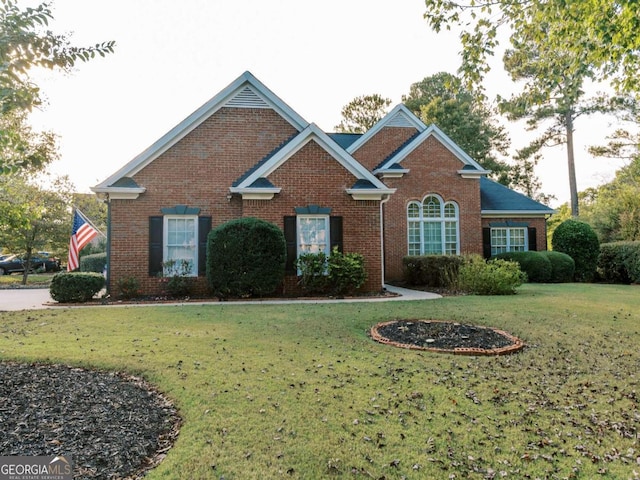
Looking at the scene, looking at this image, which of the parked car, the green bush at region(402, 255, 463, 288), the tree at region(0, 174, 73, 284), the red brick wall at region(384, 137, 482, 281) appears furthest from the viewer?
the parked car

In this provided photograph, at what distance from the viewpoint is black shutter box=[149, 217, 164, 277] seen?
12977 millimetres

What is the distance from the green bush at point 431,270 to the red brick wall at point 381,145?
4.85m

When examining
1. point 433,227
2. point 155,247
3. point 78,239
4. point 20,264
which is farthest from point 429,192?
point 20,264

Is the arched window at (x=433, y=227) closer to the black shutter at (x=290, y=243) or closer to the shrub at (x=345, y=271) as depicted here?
the shrub at (x=345, y=271)

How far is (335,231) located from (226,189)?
12.1 ft

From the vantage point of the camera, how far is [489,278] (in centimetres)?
1267

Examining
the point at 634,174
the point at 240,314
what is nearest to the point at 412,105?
the point at 634,174

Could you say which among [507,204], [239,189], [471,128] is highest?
[471,128]

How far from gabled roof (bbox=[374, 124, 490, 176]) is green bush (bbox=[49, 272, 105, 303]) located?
456 inches

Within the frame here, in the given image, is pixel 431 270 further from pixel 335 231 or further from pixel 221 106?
pixel 221 106

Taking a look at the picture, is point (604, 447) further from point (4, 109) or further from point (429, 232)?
point (429, 232)

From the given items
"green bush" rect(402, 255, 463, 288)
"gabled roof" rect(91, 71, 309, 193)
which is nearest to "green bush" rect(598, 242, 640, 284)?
"green bush" rect(402, 255, 463, 288)

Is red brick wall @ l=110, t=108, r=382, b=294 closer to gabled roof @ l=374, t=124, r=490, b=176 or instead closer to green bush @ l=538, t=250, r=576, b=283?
gabled roof @ l=374, t=124, r=490, b=176

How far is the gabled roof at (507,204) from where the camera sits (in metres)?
19.7
